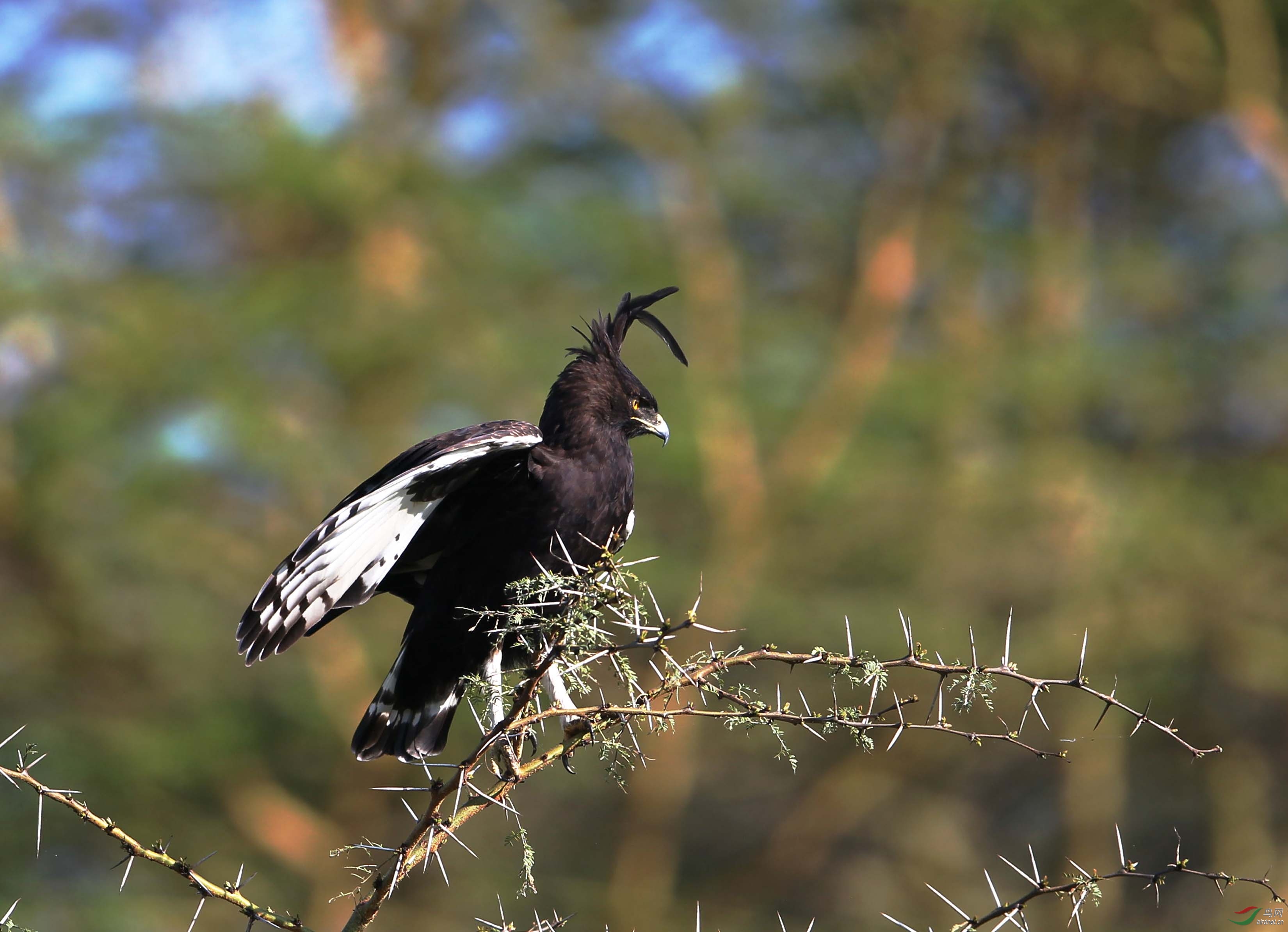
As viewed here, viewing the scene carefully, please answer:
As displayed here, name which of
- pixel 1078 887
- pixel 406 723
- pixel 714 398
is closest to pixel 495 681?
pixel 406 723

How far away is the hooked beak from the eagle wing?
Answer: 0.67 metres

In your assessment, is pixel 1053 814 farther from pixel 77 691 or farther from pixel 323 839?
pixel 77 691

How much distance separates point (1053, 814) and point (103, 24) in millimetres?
12800

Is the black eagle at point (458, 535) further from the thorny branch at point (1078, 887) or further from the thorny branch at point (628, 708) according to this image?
the thorny branch at point (1078, 887)

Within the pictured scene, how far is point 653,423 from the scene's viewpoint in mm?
4680

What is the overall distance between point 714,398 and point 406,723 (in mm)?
8854

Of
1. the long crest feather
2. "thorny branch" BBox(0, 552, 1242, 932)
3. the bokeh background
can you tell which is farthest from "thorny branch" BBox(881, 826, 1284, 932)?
the bokeh background

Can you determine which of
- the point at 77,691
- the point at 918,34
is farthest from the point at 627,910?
the point at 918,34

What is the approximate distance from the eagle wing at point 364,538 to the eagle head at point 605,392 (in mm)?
286

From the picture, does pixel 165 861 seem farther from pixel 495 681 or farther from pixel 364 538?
pixel 495 681

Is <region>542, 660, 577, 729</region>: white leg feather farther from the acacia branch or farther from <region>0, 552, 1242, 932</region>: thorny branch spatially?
the acacia branch

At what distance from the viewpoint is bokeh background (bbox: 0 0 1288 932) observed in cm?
1183

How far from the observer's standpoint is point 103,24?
41.8 feet

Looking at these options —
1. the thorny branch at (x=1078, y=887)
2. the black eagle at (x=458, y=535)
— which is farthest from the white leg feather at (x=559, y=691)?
the thorny branch at (x=1078, y=887)
